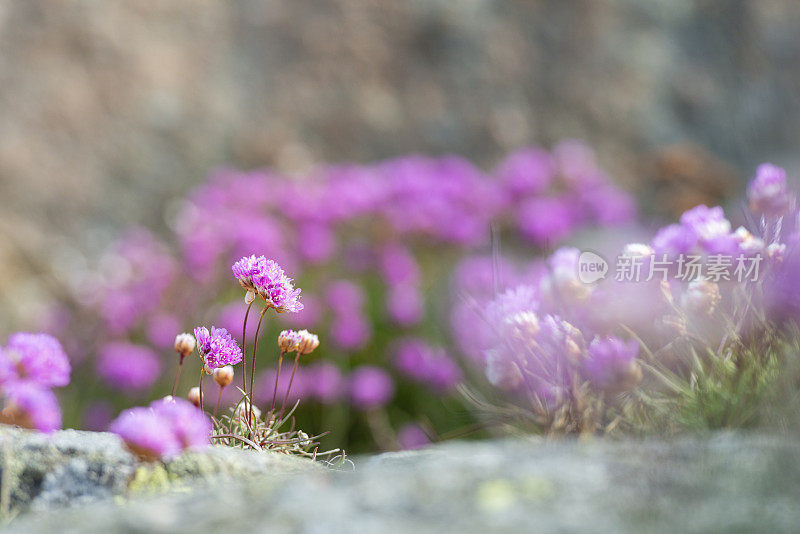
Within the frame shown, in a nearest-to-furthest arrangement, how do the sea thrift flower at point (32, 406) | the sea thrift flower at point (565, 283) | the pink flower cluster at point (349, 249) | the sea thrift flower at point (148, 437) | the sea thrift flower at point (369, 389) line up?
the sea thrift flower at point (148, 437)
the sea thrift flower at point (32, 406)
the sea thrift flower at point (565, 283)
the sea thrift flower at point (369, 389)
the pink flower cluster at point (349, 249)

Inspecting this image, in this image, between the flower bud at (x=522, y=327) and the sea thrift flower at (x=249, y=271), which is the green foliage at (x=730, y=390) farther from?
the sea thrift flower at (x=249, y=271)

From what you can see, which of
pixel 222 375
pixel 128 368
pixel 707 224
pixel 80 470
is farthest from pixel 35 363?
pixel 128 368

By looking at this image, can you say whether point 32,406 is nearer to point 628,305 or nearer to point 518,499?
point 518,499

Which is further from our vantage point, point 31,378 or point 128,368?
point 128,368

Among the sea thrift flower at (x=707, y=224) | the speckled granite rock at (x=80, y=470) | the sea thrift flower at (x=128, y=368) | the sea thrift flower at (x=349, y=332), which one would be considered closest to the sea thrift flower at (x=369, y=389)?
the sea thrift flower at (x=349, y=332)

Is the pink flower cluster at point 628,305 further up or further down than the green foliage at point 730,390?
further up

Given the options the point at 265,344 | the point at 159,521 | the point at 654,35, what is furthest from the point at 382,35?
the point at 159,521
